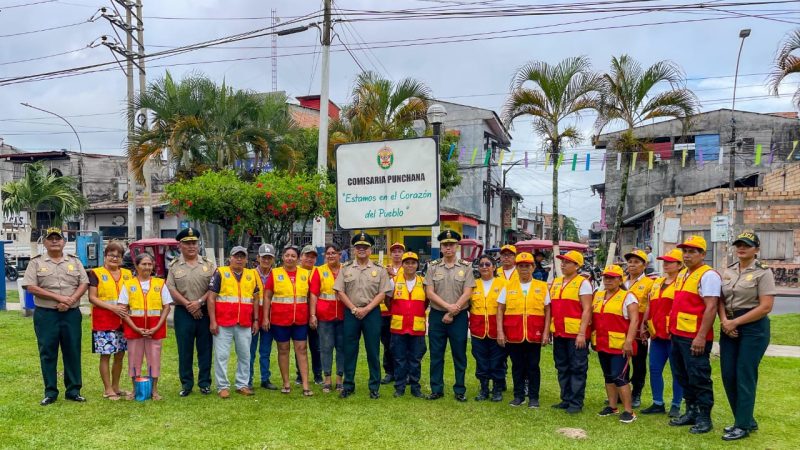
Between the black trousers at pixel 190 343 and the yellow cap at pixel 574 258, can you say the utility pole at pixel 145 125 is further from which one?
the yellow cap at pixel 574 258

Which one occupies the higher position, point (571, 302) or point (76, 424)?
point (571, 302)

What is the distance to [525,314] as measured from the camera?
22.2ft

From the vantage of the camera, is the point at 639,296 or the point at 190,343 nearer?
the point at 639,296

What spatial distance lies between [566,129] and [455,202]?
76.0 feet

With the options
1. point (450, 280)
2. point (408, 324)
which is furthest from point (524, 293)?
point (408, 324)

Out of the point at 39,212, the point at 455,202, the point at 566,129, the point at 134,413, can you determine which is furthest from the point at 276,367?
the point at 39,212

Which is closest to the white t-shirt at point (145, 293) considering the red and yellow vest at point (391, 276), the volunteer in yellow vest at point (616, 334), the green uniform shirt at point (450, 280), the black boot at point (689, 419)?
the red and yellow vest at point (391, 276)

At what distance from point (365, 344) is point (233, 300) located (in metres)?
1.53

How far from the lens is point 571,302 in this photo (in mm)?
6570

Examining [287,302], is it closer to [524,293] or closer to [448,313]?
[448,313]

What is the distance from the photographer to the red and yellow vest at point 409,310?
720 cm

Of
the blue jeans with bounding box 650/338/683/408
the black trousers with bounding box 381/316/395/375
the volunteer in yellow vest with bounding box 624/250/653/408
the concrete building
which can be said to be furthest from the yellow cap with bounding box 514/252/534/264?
the concrete building

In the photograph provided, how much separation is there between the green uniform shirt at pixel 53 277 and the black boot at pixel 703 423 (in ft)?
20.5

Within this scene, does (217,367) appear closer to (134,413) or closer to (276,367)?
(134,413)
